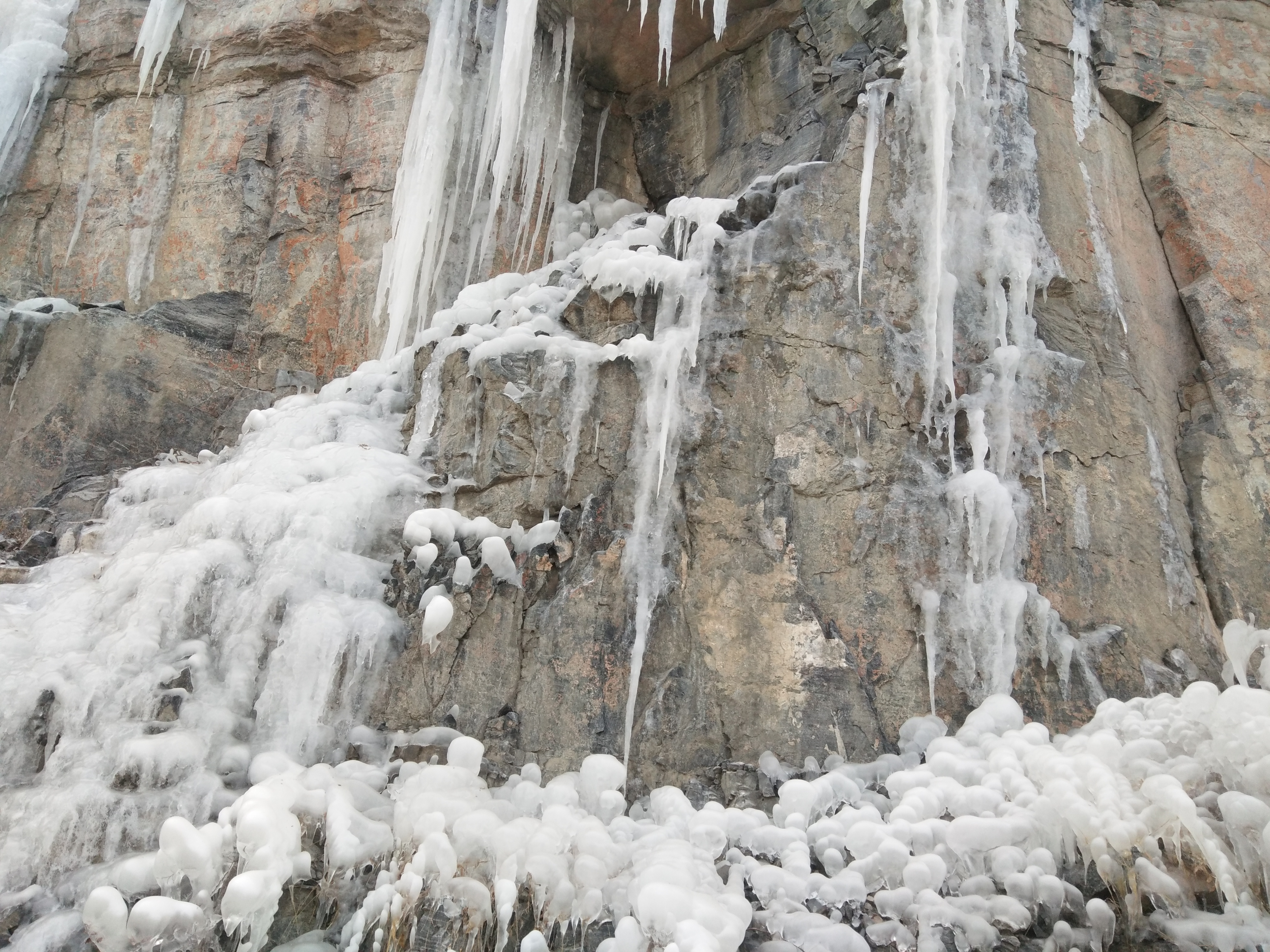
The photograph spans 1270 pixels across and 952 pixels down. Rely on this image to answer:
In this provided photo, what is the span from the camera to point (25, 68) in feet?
36.5

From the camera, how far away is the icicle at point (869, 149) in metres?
6.83

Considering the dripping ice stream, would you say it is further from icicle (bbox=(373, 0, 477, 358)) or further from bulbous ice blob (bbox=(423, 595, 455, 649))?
icicle (bbox=(373, 0, 477, 358))

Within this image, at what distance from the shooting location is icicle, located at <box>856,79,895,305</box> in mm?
6832

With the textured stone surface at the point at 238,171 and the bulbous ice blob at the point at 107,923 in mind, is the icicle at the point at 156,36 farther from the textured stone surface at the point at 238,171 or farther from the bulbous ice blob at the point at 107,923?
the bulbous ice blob at the point at 107,923

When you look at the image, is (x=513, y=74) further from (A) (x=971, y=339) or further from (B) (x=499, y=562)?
(B) (x=499, y=562)

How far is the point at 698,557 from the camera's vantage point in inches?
241

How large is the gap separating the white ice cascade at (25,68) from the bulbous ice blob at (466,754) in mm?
9239

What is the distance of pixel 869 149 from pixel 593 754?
4.64 m

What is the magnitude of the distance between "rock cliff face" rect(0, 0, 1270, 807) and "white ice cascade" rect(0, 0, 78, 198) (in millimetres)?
897

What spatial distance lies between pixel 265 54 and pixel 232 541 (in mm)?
7434

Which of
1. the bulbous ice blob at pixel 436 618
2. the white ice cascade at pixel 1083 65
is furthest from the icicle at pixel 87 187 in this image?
the white ice cascade at pixel 1083 65

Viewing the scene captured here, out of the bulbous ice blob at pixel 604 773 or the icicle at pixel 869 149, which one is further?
the icicle at pixel 869 149

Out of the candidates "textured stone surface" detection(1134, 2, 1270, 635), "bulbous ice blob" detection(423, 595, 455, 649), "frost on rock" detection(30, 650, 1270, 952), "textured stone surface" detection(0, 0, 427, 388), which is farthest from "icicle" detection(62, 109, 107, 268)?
"textured stone surface" detection(1134, 2, 1270, 635)

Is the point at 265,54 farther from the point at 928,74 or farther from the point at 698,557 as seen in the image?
the point at 698,557
